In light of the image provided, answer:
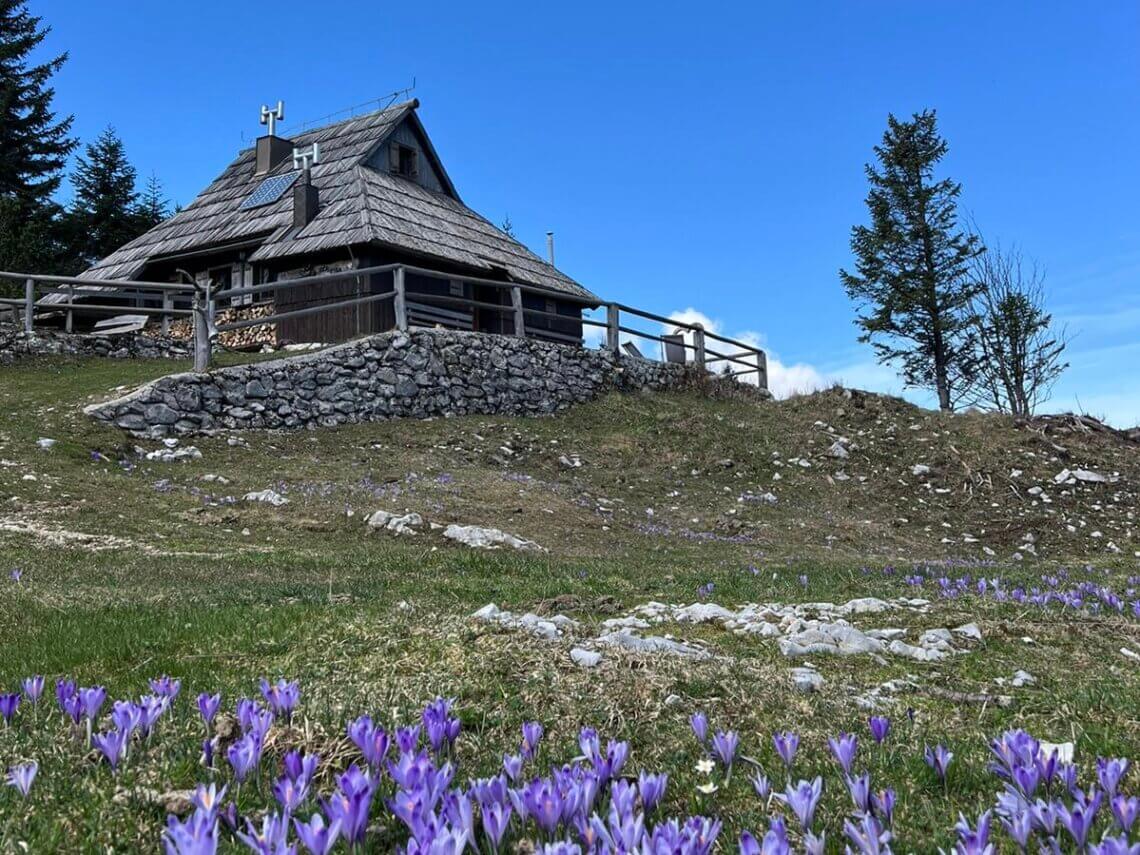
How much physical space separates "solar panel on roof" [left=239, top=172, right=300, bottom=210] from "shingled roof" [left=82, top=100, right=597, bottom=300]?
1.07 ft

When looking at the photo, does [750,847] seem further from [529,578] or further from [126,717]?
[529,578]

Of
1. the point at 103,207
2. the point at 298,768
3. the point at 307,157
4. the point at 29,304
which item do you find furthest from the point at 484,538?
the point at 103,207

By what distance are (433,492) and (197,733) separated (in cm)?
1063

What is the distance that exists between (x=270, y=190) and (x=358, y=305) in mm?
8362

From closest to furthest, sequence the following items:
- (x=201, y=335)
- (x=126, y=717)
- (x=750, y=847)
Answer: (x=750, y=847), (x=126, y=717), (x=201, y=335)

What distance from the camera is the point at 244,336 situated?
24.9 m

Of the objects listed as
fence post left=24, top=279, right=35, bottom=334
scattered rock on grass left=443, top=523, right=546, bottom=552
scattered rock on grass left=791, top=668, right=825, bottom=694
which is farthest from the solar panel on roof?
scattered rock on grass left=791, top=668, right=825, bottom=694

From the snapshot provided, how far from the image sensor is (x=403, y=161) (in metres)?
29.9

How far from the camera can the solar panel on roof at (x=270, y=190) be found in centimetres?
2741

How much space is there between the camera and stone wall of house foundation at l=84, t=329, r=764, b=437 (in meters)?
15.3

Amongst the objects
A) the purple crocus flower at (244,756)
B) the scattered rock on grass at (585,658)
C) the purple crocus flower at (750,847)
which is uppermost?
the purple crocus flower at (750,847)

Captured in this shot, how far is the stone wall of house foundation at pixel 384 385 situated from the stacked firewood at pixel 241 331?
6.63 meters

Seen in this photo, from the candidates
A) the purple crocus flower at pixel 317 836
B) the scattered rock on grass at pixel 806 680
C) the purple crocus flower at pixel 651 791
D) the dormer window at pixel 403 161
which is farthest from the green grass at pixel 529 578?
the dormer window at pixel 403 161

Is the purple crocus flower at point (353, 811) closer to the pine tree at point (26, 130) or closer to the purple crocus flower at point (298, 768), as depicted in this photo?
the purple crocus flower at point (298, 768)
